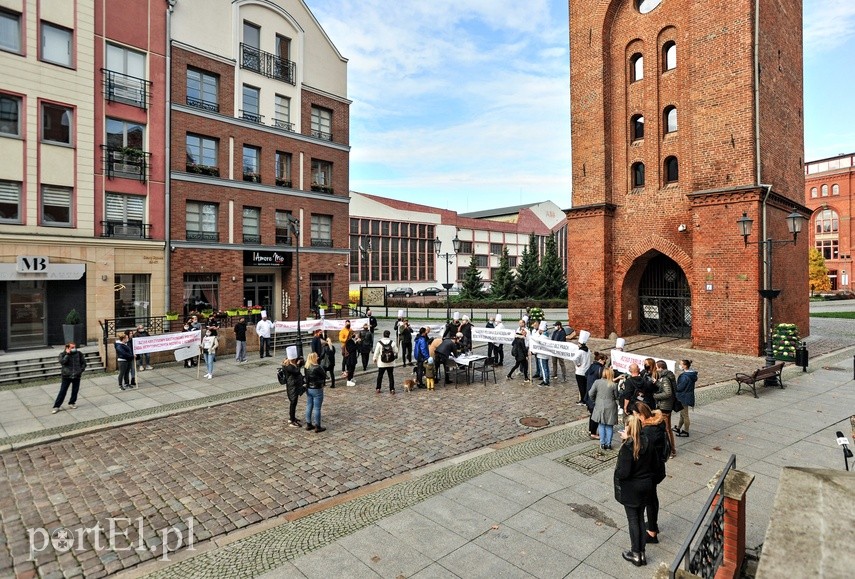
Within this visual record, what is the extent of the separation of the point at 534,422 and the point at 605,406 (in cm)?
250

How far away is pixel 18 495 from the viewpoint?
7375mm

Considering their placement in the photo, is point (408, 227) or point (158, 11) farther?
point (408, 227)

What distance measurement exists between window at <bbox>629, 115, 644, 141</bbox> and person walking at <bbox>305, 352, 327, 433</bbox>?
21645 millimetres

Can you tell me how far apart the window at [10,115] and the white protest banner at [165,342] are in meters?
10.8

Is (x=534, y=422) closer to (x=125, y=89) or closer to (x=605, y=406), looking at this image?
(x=605, y=406)

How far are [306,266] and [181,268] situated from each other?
7.25 m

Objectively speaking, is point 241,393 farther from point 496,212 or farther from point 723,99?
point 496,212

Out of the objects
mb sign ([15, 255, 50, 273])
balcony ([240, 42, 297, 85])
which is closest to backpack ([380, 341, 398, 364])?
mb sign ([15, 255, 50, 273])

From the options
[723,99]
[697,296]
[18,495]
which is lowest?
[18,495]

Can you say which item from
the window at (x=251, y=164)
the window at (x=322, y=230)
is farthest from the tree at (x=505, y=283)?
the window at (x=251, y=164)

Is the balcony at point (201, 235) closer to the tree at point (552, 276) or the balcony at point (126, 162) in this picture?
the balcony at point (126, 162)

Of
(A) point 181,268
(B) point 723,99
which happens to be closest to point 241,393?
(A) point 181,268

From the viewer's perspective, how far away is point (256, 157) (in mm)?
26922

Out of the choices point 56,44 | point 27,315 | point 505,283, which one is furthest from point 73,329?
point 505,283
